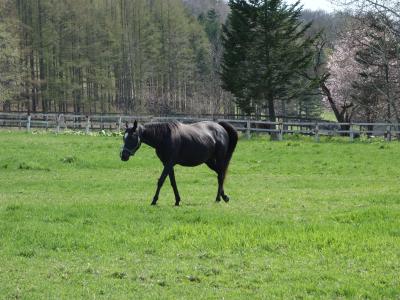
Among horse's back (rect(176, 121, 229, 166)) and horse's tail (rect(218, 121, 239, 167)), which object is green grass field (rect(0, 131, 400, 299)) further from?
horse's tail (rect(218, 121, 239, 167))

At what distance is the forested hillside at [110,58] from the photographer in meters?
59.2

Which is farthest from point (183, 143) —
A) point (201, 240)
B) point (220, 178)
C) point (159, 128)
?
point (201, 240)

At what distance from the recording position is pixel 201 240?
844 cm

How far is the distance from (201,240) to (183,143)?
418 cm

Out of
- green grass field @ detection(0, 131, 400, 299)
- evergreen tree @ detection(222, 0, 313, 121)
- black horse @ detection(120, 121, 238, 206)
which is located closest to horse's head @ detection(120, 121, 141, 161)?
black horse @ detection(120, 121, 238, 206)

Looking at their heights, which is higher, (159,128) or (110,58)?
(110,58)

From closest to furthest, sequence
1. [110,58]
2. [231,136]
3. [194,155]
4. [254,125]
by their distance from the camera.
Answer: [194,155], [231,136], [254,125], [110,58]

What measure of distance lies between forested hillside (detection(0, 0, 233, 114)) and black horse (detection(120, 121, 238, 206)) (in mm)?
42051

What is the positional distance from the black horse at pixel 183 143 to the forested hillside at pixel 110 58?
138 ft

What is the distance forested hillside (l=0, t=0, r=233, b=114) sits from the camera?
194ft

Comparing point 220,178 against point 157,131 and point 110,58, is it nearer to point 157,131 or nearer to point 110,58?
point 157,131

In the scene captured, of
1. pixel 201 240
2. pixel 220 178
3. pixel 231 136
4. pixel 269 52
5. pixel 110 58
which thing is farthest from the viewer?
pixel 110 58

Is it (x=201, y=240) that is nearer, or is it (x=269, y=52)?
(x=201, y=240)

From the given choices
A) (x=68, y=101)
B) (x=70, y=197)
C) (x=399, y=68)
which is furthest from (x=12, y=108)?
(x=70, y=197)
